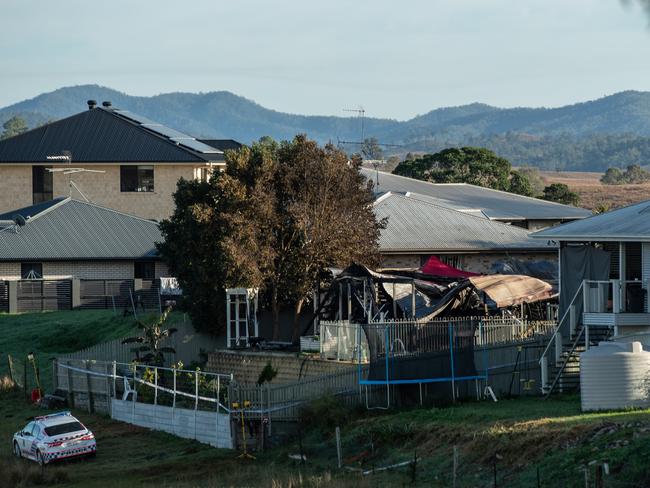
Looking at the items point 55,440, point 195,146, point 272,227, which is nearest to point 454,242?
point 272,227

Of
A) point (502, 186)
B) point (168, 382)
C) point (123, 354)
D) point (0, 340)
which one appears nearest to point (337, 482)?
point (168, 382)

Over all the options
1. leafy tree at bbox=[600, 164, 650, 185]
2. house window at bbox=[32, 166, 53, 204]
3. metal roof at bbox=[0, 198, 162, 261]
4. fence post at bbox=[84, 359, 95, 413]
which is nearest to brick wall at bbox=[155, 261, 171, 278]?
metal roof at bbox=[0, 198, 162, 261]

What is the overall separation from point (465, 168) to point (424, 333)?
7191cm

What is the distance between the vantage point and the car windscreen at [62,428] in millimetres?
32406

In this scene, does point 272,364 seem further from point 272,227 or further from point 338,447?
point 338,447

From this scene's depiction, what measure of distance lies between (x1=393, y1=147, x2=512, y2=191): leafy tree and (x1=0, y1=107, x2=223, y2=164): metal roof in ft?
92.1

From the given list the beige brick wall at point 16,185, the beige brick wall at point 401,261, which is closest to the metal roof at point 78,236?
the beige brick wall at point 16,185

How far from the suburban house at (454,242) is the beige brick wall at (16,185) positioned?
28.3 metres

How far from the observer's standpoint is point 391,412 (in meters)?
31.0

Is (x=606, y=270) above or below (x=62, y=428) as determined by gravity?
above

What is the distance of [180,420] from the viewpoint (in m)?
34.9

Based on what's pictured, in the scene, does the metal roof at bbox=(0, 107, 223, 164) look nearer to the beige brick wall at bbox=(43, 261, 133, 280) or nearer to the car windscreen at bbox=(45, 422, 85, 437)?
the beige brick wall at bbox=(43, 261, 133, 280)

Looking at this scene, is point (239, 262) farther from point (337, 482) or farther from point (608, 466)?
point (608, 466)

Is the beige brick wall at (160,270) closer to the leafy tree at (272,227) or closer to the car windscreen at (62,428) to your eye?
the leafy tree at (272,227)
